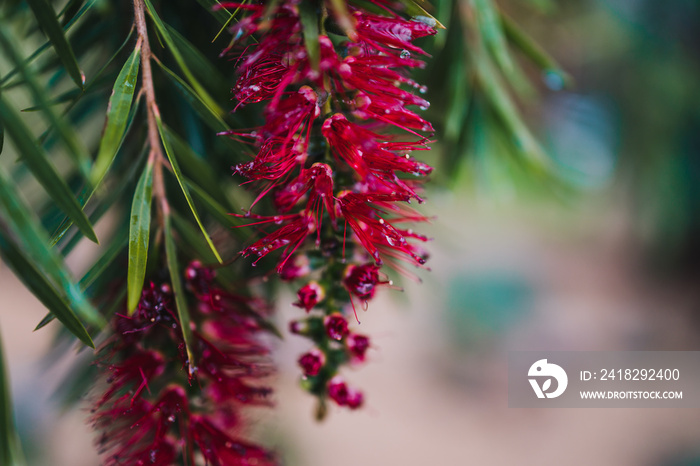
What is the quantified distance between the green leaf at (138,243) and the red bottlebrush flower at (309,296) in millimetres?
93

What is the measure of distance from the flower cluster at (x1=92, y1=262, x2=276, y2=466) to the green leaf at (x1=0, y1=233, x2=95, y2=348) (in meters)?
0.07

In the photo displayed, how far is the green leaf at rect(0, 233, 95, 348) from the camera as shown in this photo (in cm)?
18

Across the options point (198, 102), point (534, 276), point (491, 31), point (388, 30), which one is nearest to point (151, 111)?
point (198, 102)

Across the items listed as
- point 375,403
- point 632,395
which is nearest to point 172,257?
point 632,395

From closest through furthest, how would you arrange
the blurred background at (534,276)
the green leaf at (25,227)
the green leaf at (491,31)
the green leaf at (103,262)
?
1. the green leaf at (25,227)
2. the green leaf at (103,262)
3. the green leaf at (491,31)
4. the blurred background at (534,276)

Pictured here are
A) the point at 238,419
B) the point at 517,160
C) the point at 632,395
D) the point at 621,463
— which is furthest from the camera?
the point at 621,463

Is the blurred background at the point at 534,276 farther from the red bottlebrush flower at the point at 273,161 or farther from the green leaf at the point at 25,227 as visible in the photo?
the green leaf at the point at 25,227

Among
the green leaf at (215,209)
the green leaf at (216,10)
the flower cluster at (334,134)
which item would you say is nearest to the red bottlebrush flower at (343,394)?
the flower cluster at (334,134)

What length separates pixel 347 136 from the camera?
9.5 inches

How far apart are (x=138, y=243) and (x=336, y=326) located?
0.41 ft

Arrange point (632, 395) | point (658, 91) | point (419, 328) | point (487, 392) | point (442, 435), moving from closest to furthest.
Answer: point (632, 395), point (658, 91), point (442, 435), point (487, 392), point (419, 328)

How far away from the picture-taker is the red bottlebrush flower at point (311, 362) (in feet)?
0.99

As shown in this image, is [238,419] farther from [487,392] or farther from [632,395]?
[487,392]

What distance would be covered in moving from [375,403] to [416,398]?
0.63 feet
